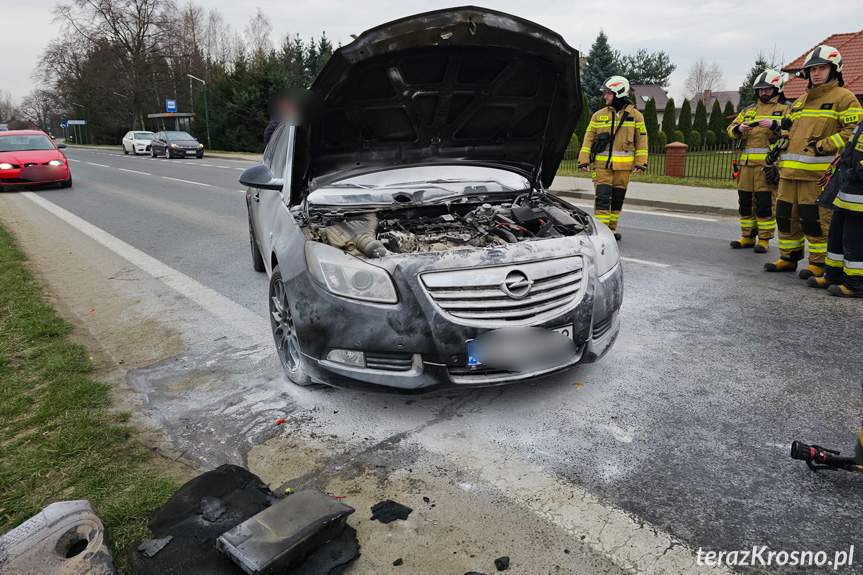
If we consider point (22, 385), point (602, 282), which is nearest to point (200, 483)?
point (22, 385)

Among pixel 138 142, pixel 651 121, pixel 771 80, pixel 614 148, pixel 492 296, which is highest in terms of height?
pixel 651 121

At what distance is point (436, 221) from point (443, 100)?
2.81 feet

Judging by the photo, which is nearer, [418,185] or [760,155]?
[418,185]

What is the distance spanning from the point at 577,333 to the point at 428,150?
6.51ft

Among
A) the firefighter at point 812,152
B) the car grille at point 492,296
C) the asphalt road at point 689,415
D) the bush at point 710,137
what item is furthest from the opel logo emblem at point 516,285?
the bush at point 710,137

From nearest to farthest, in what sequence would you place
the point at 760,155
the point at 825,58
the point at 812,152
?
1. the point at 825,58
2. the point at 812,152
3. the point at 760,155

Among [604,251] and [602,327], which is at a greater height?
[604,251]

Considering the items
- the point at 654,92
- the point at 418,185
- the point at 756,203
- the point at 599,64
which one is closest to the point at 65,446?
the point at 418,185

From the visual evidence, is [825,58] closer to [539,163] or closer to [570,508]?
[539,163]

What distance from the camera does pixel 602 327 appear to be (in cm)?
340

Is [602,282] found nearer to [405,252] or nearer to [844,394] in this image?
[405,252]

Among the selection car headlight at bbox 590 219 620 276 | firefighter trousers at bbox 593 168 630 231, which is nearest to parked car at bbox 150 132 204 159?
firefighter trousers at bbox 593 168 630 231

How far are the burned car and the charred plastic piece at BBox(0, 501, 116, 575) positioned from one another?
127 cm

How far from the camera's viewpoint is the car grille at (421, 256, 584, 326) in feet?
9.82
